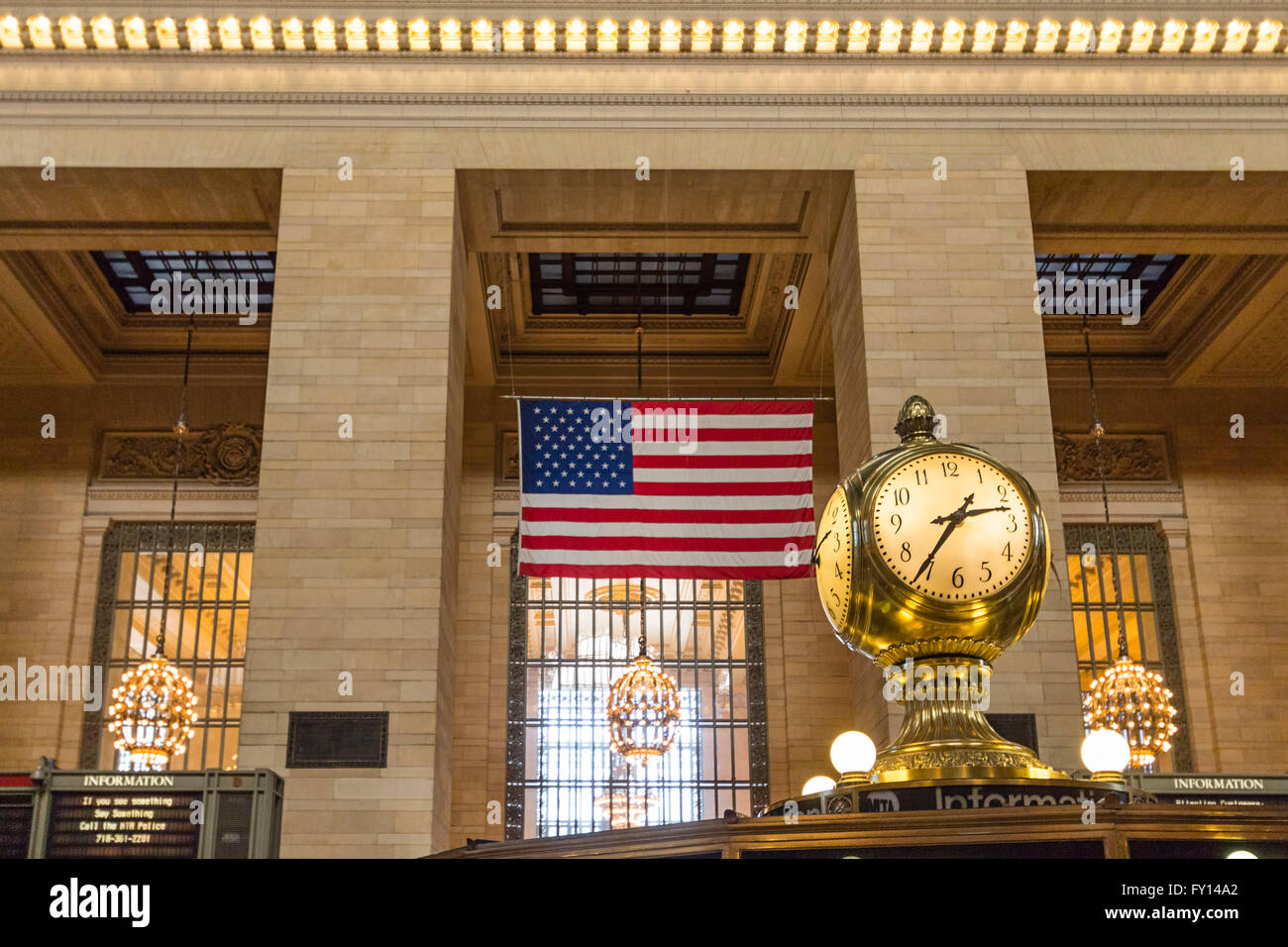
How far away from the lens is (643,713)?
12500 millimetres

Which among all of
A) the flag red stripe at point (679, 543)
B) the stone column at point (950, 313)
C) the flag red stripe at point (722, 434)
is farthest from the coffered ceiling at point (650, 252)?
the flag red stripe at point (679, 543)

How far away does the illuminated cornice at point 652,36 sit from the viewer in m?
11.6

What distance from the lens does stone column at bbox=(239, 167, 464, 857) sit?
9.83m

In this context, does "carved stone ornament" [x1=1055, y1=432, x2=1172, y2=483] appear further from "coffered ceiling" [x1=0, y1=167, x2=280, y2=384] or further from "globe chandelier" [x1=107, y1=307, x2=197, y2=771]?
"globe chandelier" [x1=107, y1=307, x2=197, y2=771]

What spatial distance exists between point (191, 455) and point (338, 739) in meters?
7.59

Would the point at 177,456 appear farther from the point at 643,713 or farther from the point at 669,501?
the point at 669,501

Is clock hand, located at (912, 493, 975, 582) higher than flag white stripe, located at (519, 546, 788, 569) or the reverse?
the reverse

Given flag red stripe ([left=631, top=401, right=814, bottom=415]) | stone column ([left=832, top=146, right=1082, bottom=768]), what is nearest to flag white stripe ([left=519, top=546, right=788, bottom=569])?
flag red stripe ([left=631, top=401, right=814, bottom=415])

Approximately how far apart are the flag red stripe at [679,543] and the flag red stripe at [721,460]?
23.9 inches

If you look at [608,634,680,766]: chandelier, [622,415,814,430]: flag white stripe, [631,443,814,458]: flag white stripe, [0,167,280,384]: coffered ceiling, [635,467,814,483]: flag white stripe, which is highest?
[0,167,280,384]: coffered ceiling

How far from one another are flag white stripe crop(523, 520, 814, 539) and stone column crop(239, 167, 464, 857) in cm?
97

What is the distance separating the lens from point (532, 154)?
1166cm
